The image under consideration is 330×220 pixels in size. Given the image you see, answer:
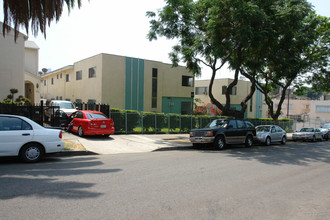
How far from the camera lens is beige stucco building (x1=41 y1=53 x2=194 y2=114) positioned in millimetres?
25734

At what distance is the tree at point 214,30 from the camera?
14398 mm

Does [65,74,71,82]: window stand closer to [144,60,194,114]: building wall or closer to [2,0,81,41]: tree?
[144,60,194,114]: building wall

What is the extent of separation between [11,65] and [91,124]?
12185 millimetres

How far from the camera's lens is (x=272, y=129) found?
64.2 feet

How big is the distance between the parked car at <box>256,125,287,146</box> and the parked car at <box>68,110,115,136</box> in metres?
10.2

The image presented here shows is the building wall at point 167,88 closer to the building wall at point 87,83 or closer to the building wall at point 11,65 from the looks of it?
the building wall at point 87,83

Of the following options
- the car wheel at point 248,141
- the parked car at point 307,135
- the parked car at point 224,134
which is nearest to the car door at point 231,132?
the parked car at point 224,134

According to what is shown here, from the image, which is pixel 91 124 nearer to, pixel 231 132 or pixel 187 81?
pixel 231 132

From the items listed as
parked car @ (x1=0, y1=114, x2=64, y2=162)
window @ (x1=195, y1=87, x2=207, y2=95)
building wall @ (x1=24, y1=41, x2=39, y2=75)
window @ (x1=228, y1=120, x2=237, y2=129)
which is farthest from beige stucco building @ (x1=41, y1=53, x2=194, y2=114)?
parked car @ (x1=0, y1=114, x2=64, y2=162)

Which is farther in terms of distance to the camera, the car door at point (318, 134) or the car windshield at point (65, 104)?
the car door at point (318, 134)

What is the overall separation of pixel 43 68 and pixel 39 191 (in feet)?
162

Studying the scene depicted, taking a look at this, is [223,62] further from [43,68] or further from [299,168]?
[43,68]

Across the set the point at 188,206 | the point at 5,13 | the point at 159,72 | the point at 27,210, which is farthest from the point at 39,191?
the point at 159,72

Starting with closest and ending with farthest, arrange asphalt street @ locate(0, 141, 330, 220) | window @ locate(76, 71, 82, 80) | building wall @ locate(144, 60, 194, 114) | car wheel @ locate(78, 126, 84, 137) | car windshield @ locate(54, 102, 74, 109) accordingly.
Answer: asphalt street @ locate(0, 141, 330, 220), car wheel @ locate(78, 126, 84, 137), car windshield @ locate(54, 102, 74, 109), building wall @ locate(144, 60, 194, 114), window @ locate(76, 71, 82, 80)
